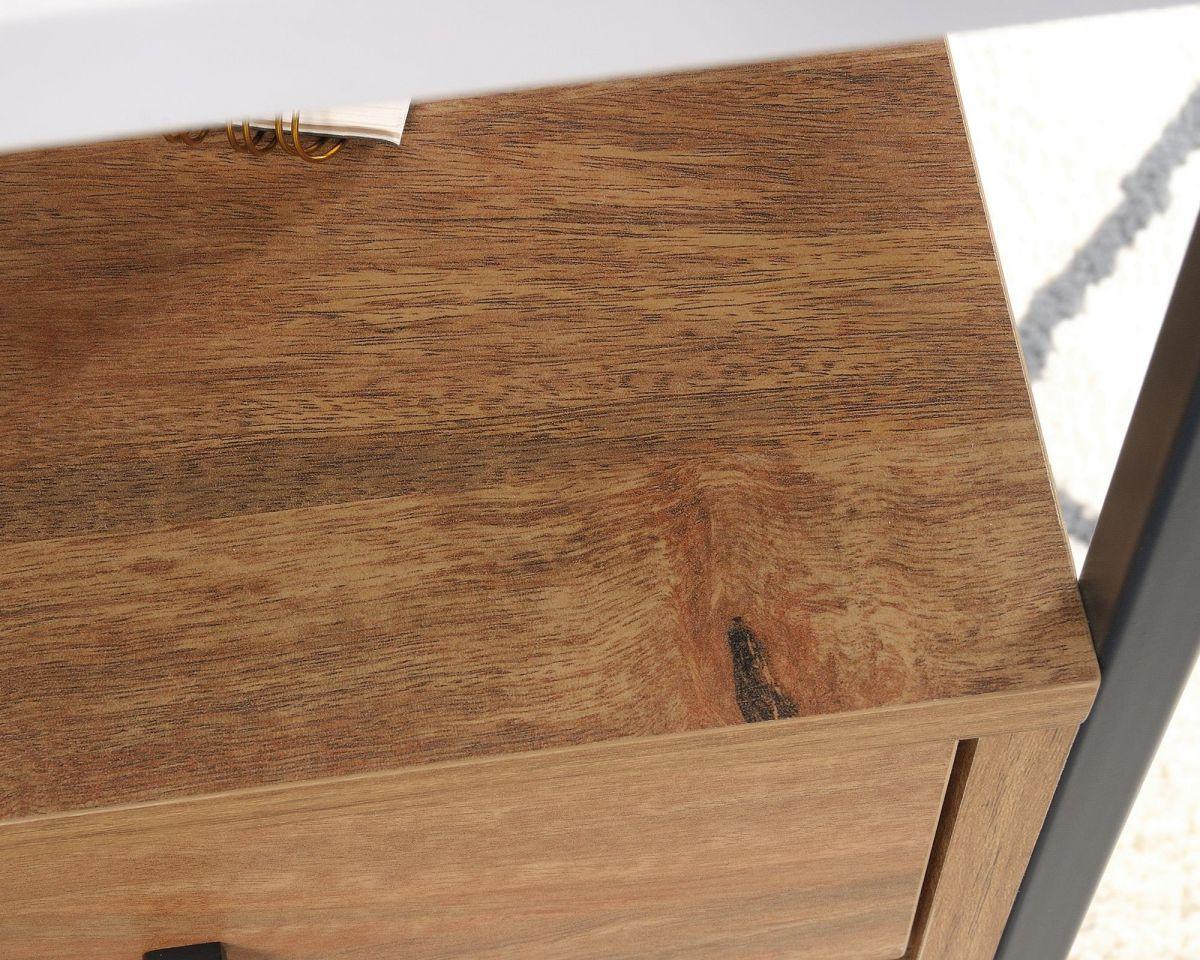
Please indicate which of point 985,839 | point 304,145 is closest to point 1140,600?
point 985,839

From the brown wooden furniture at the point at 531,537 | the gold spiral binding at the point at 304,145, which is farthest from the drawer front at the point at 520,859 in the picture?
the gold spiral binding at the point at 304,145

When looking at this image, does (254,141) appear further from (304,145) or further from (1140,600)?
(1140,600)

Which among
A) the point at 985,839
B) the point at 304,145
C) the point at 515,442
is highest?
the point at 304,145

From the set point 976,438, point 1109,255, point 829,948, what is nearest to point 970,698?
point 976,438

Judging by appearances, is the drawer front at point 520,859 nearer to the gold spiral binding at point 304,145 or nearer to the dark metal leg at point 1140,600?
the dark metal leg at point 1140,600

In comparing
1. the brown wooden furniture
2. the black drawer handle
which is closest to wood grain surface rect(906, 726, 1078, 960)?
the brown wooden furniture

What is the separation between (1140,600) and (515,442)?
18 centimetres

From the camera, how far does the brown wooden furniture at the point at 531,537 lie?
0.36 meters

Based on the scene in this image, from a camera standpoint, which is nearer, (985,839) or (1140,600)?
(1140,600)

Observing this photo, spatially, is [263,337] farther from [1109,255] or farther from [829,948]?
[1109,255]

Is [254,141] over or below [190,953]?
over

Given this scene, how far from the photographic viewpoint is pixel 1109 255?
2.91 feet

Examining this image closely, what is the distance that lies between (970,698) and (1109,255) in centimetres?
62

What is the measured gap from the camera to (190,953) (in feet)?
1.42
